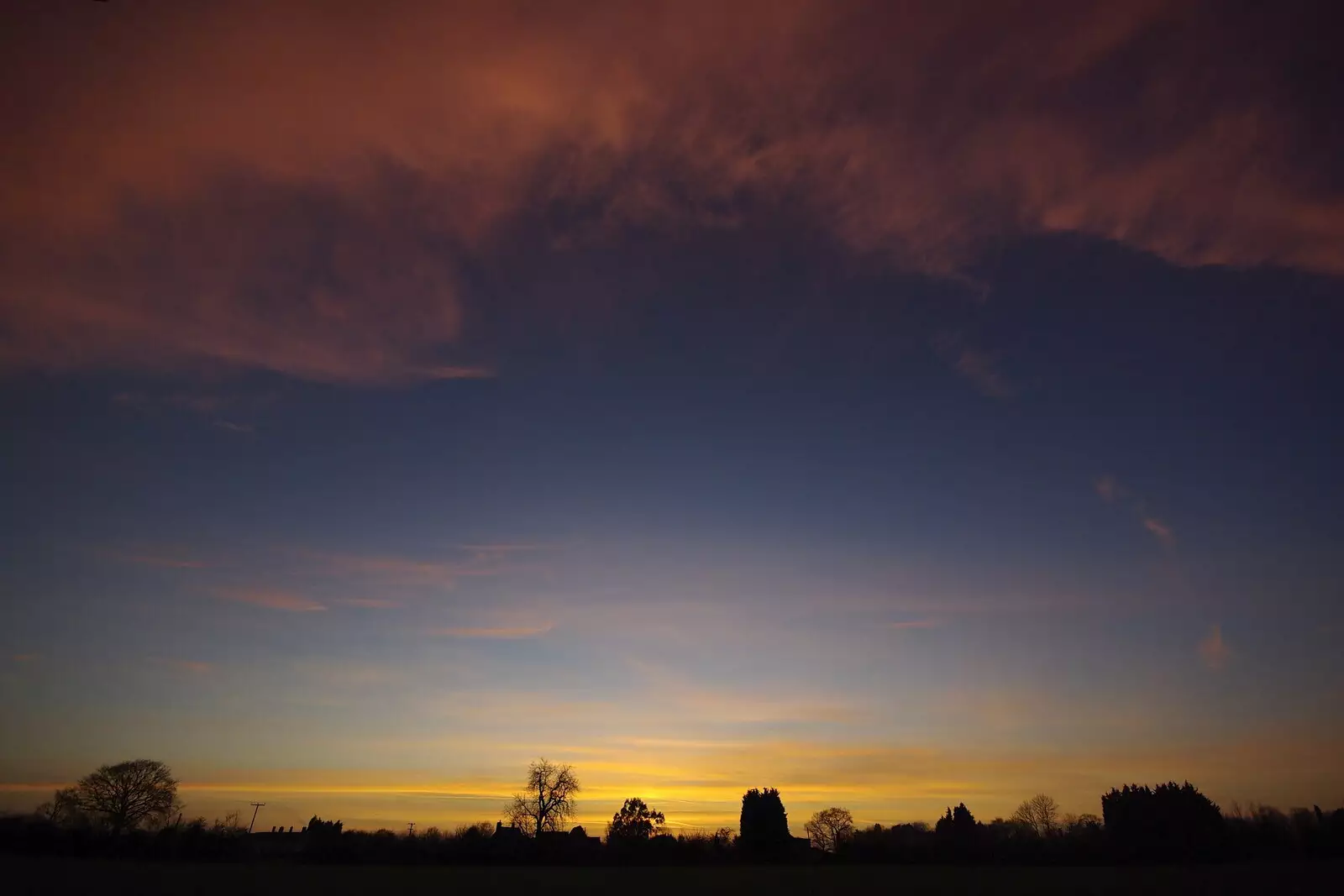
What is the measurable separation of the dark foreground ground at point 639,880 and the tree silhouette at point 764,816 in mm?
35385

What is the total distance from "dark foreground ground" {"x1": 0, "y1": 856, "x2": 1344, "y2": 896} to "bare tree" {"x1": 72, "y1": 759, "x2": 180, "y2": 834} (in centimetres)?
6796

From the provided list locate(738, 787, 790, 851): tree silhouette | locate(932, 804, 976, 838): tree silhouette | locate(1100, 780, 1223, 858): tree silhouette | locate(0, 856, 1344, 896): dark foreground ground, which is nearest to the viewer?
locate(0, 856, 1344, 896): dark foreground ground

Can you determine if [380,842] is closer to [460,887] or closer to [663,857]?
[460,887]

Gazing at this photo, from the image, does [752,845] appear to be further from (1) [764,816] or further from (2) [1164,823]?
(2) [1164,823]

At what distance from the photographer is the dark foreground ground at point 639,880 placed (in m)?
43.3

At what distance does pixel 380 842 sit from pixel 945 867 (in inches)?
2042

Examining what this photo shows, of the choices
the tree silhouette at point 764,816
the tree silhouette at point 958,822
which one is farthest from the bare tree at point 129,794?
the tree silhouette at point 958,822

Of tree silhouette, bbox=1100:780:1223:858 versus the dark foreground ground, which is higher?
tree silhouette, bbox=1100:780:1223:858

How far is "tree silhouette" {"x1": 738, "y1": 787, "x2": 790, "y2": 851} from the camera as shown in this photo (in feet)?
310

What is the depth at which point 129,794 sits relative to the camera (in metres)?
110

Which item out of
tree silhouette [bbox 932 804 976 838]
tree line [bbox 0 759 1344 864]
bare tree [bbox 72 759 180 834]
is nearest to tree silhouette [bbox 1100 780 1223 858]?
tree line [bbox 0 759 1344 864]

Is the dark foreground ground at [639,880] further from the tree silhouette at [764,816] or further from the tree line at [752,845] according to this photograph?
the tree silhouette at [764,816]

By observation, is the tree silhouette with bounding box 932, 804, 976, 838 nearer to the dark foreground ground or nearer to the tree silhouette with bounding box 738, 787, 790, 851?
the tree silhouette with bounding box 738, 787, 790, 851

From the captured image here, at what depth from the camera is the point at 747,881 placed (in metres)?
54.8
